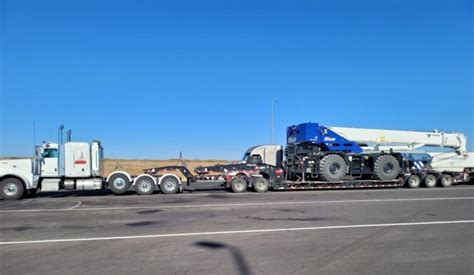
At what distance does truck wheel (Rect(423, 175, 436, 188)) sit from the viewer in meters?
27.5

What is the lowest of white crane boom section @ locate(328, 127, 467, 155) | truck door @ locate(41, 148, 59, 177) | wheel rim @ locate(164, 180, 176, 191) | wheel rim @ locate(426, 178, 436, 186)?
wheel rim @ locate(426, 178, 436, 186)

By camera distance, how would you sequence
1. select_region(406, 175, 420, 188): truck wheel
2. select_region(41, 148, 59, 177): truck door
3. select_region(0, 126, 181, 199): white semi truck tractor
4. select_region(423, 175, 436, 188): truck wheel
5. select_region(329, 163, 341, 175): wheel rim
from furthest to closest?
select_region(423, 175, 436, 188): truck wheel, select_region(406, 175, 420, 188): truck wheel, select_region(329, 163, 341, 175): wheel rim, select_region(41, 148, 59, 177): truck door, select_region(0, 126, 181, 199): white semi truck tractor

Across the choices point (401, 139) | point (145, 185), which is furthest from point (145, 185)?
point (401, 139)

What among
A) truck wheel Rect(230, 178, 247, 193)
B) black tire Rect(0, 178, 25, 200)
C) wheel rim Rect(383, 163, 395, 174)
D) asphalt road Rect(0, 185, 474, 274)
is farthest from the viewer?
wheel rim Rect(383, 163, 395, 174)

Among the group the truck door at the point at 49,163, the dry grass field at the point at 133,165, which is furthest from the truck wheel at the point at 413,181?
the truck door at the point at 49,163

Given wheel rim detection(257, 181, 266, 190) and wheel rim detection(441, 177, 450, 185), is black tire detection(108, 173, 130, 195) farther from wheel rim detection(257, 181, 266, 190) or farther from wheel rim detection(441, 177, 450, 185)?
wheel rim detection(441, 177, 450, 185)

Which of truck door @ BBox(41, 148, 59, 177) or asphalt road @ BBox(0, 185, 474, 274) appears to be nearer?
asphalt road @ BBox(0, 185, 474, 274)

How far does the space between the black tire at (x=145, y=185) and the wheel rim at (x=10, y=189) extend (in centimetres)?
543

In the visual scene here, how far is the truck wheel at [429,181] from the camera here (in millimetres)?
27516

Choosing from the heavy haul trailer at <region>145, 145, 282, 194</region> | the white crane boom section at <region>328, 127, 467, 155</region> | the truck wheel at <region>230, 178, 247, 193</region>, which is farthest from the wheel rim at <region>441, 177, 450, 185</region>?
the truck wheel at <region>230, 178, 247, 193</region>

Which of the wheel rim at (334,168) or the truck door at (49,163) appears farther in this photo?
the wheel rim at (334,168)

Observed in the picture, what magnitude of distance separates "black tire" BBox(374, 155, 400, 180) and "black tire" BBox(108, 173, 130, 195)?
1425 cm

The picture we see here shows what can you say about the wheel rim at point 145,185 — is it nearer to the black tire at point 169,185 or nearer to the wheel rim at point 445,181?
the black tire at point 169,185

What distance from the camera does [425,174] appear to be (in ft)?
90.7
